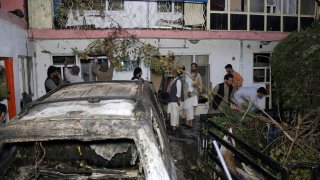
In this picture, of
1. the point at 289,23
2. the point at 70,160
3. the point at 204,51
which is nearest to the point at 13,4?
the point at 204,51

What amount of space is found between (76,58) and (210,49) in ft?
16.3

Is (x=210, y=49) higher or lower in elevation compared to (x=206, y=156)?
higher

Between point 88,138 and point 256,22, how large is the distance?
38.8ft

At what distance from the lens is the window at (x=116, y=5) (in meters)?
11.4

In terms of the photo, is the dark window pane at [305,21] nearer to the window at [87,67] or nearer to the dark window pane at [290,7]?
the dark window pane at [290,7]

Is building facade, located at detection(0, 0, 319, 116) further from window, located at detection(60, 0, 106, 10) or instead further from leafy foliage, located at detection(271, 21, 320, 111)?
leafy foliage, located at detection(271, 21, 320, 111)

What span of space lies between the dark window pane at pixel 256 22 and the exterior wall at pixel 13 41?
8323 millimetres

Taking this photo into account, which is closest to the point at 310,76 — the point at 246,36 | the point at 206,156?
the point at 206,156

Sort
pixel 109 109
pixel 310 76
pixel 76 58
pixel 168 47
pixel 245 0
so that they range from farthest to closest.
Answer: pixel 245 0, pixel 168 47, pixel 76 58, pixel 310 76, pixel 109 109

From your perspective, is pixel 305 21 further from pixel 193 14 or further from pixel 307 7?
pixel 193 14

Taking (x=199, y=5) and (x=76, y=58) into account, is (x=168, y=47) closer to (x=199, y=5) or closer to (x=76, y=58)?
(x=199, y=5)

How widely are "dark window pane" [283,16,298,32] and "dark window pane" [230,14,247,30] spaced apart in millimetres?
1891

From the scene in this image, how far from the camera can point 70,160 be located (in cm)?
336

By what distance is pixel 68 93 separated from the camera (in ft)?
11.4
